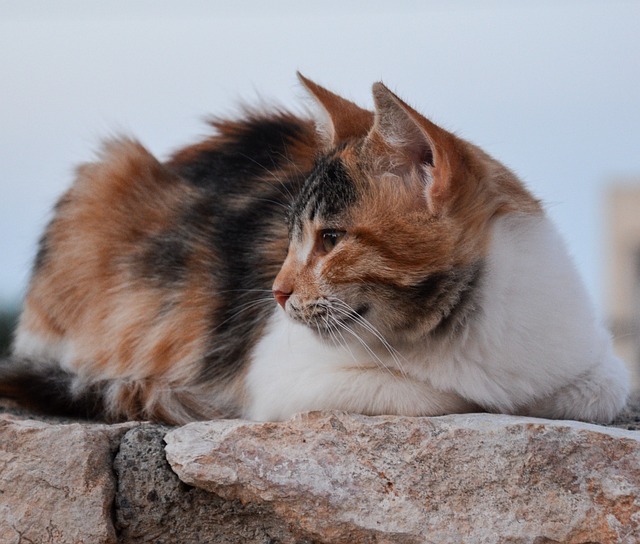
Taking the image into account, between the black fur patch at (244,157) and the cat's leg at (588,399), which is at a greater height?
the black fur patch at (244,157)

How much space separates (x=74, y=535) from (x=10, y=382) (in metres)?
1.02

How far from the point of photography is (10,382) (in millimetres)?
3055

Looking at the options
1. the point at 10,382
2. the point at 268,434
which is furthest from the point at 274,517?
the point at 10,382

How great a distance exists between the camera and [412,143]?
85.9 inches

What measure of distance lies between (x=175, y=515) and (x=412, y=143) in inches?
47.0

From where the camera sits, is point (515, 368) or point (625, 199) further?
point (625, 199)

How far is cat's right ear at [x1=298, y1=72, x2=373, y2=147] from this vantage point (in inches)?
99.7

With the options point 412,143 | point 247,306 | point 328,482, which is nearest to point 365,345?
point 328,482

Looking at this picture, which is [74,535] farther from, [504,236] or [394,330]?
[504,236]

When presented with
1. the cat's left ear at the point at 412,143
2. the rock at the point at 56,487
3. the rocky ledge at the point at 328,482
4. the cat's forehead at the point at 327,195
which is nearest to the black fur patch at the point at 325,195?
the cat's forehead at the point at 327,195

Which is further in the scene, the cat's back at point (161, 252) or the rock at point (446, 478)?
the cat's back at point (161, 252)

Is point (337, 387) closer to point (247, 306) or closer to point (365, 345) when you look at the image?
point (365, 345)

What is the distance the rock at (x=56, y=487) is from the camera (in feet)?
7.27

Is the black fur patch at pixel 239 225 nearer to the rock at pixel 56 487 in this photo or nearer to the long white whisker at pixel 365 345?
the long white whisker at pixel 365 345
